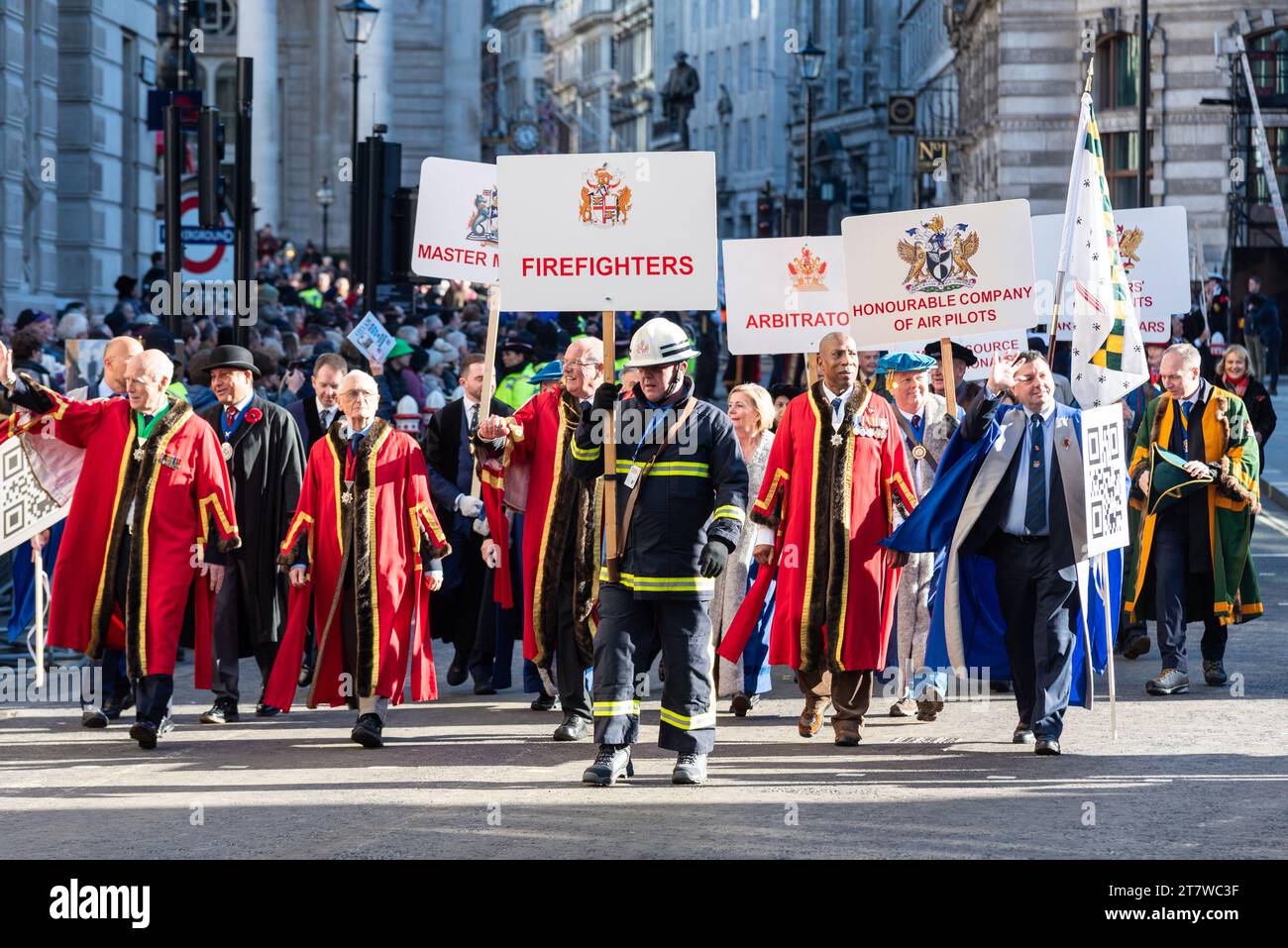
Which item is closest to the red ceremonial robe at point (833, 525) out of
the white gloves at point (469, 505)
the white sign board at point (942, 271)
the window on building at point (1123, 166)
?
the white sign board at point (942, 271)

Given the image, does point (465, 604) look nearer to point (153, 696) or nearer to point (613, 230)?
point (153, 696)

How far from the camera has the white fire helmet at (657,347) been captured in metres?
9.63

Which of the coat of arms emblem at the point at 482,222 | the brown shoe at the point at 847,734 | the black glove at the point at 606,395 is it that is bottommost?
the brown shoe at the point at 847,734

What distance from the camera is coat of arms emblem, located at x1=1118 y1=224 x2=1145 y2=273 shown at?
16234 mm

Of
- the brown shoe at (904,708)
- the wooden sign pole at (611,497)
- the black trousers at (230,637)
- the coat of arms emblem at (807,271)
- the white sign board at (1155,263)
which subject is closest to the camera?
the wooden sign pole at (611,497)

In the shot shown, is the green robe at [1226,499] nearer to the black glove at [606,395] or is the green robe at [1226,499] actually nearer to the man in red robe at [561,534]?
the man in red robe at [561,534]

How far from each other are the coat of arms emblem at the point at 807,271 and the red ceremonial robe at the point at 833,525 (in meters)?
3.57

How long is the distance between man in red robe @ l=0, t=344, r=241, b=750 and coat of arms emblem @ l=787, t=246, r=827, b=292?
472 cm

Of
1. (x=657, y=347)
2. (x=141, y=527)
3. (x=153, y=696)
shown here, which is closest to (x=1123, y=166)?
(x=141, y=527)

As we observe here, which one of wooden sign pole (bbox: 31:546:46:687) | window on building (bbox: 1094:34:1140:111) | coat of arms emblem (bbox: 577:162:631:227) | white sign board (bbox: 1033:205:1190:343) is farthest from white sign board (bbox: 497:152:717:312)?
window on building (bbox: 1094:34:1140:111)

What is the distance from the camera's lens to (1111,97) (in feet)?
157

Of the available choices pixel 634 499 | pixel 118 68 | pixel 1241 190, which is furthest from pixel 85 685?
pixel 1241 190

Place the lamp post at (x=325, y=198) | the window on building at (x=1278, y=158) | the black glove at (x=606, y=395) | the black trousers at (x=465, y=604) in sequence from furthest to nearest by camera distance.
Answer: the lamp post at (x=325, y=198) < the window on building at (x=1278, y=158) < the black trousers at (x=465, y=604) < the black glove at (x=606, y=395)
